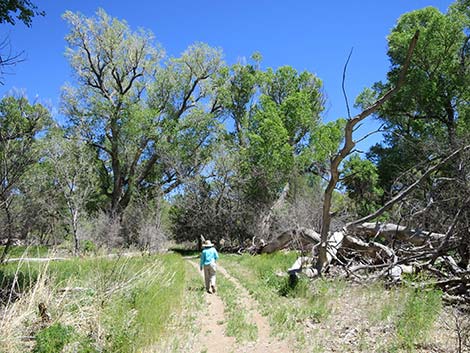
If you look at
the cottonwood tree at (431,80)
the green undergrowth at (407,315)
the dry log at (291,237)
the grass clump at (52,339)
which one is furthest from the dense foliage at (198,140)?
the grass clump at (52,339)

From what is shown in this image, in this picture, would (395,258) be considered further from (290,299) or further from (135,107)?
(135,107)

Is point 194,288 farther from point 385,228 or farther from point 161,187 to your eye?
point 161,187

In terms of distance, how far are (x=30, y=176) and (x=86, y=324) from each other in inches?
993

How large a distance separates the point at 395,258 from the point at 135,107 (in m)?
27.2

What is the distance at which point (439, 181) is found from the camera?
1084cm

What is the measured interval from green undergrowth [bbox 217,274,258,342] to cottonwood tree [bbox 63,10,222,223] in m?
22.3

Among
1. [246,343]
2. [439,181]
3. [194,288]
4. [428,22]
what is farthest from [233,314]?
[428,22]

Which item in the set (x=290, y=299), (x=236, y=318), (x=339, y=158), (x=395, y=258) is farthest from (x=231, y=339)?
(x=395, y=258)

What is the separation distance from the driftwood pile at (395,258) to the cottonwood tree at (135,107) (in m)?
21.7

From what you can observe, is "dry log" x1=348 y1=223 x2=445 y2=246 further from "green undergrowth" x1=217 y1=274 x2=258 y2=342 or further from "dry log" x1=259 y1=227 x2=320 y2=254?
"green undergrowth" x1=217 y1=274 x2=258 y2=342

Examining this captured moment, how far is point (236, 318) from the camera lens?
736cm

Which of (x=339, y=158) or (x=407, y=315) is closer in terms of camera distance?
(x=407, y=315)

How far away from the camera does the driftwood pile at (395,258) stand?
328 inches

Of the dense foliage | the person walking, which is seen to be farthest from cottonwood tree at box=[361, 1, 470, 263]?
the person walking
